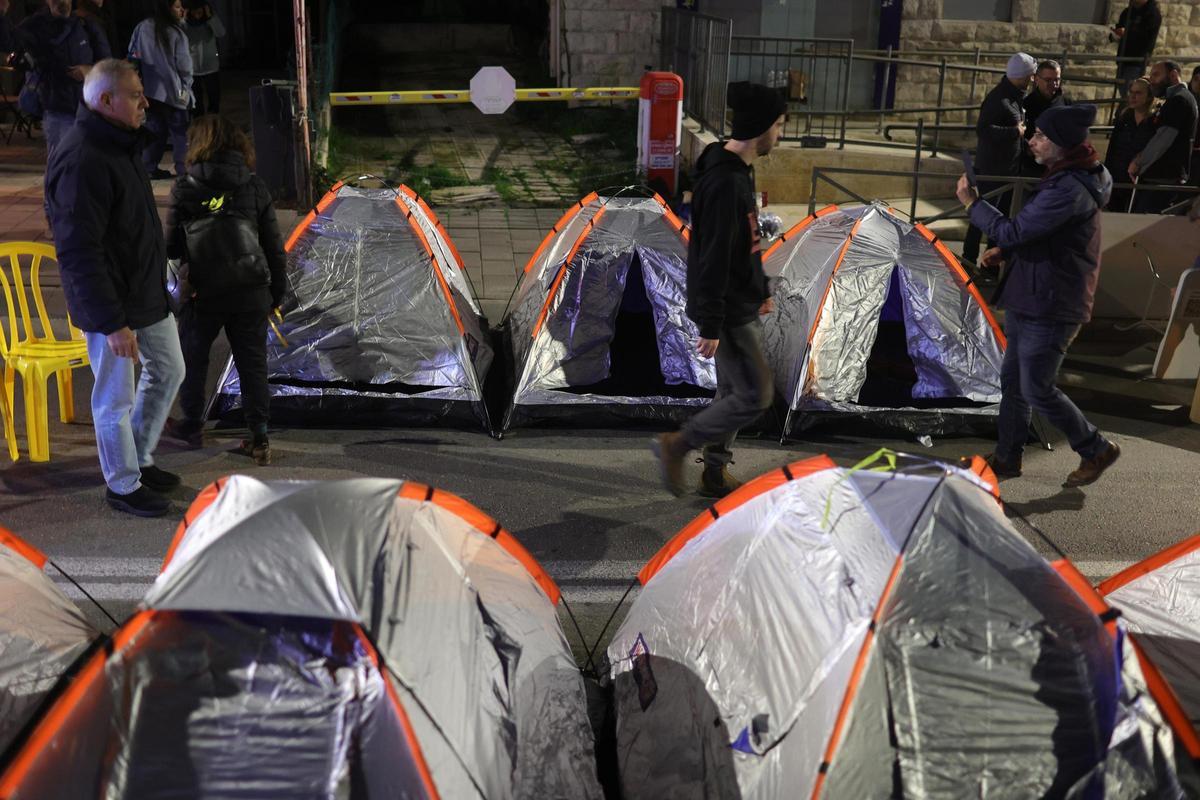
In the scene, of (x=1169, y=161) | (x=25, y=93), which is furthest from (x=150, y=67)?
(x=1169, y=161)

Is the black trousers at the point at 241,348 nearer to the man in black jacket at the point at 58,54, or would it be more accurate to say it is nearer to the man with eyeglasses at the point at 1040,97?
the man in black jacket at the point at 58,54

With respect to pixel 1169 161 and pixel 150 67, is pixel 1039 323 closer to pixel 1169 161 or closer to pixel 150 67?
pixel 1169 161

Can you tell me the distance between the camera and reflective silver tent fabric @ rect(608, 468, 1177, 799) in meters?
3.17

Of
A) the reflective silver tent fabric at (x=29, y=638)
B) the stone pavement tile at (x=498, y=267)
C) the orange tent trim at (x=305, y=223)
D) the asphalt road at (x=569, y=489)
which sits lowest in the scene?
the asphalt road at (x=569, y=489)

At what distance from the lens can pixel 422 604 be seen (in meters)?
3.42

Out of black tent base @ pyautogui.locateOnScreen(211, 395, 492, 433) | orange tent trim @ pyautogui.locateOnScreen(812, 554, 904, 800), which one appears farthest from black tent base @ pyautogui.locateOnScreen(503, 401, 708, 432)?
orange tent trim @ pyautogui.locateOnScreen(812, 554, 904, 800)

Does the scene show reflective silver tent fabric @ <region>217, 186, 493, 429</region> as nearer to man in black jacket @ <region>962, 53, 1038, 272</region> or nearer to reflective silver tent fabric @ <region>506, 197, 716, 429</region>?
reflective silver tent fabric @ <region>506, 197, 716, 429</region>

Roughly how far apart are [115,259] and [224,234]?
0.74m

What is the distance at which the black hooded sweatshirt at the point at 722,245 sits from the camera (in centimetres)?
517

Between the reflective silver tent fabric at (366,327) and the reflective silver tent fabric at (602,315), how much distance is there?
1.44ft

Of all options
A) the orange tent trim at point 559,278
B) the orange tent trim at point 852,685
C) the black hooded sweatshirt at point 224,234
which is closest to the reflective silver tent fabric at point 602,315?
the orange tent trim at point 559,278

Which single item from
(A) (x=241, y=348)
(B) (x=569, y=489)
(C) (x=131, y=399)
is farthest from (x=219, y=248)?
(B) (x=569, y=489)

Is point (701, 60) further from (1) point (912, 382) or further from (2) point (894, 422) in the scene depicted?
(2) point (894, 422)

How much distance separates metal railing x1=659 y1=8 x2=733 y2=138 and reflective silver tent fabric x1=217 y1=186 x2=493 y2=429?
564 cm
